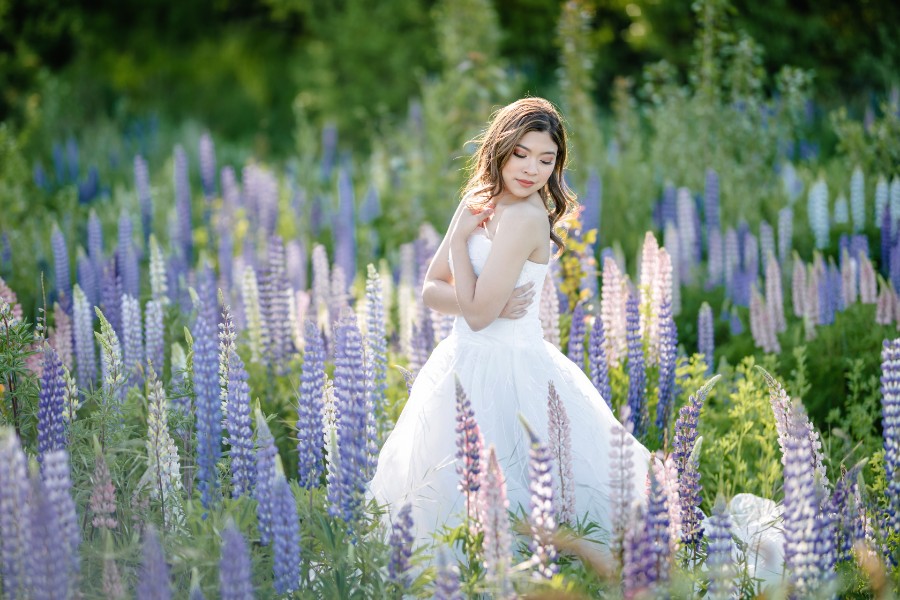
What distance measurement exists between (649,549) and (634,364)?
5.41 ft

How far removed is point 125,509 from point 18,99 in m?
7.60

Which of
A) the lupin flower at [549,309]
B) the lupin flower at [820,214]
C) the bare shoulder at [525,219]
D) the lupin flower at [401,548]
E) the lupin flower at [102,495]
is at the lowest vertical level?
the lupin flower at [401,548]

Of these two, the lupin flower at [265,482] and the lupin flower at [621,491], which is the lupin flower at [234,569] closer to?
the lupin flower at [265,482]

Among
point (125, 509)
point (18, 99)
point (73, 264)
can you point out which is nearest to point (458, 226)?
point (125, 509)

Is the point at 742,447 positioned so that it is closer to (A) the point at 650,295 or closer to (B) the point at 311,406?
(A) the point at 650,295

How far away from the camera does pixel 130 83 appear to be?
16.5 m

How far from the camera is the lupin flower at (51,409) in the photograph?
324cm

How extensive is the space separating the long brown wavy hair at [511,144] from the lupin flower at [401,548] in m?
1.31

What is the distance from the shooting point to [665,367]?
4.11m

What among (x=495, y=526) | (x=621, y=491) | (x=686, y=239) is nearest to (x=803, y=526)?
(x=621, y=491)

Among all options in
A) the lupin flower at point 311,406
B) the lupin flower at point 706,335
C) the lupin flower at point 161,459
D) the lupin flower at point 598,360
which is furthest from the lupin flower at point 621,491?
the lupin flower at point 706,335

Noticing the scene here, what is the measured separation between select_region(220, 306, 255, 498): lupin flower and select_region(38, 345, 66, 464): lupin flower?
1.83ft

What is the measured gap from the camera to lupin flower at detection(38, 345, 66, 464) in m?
3.24

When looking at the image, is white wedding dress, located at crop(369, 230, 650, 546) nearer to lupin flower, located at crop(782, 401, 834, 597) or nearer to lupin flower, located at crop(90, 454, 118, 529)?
lupin flower, located at crop(782, 401, 834, 597)
